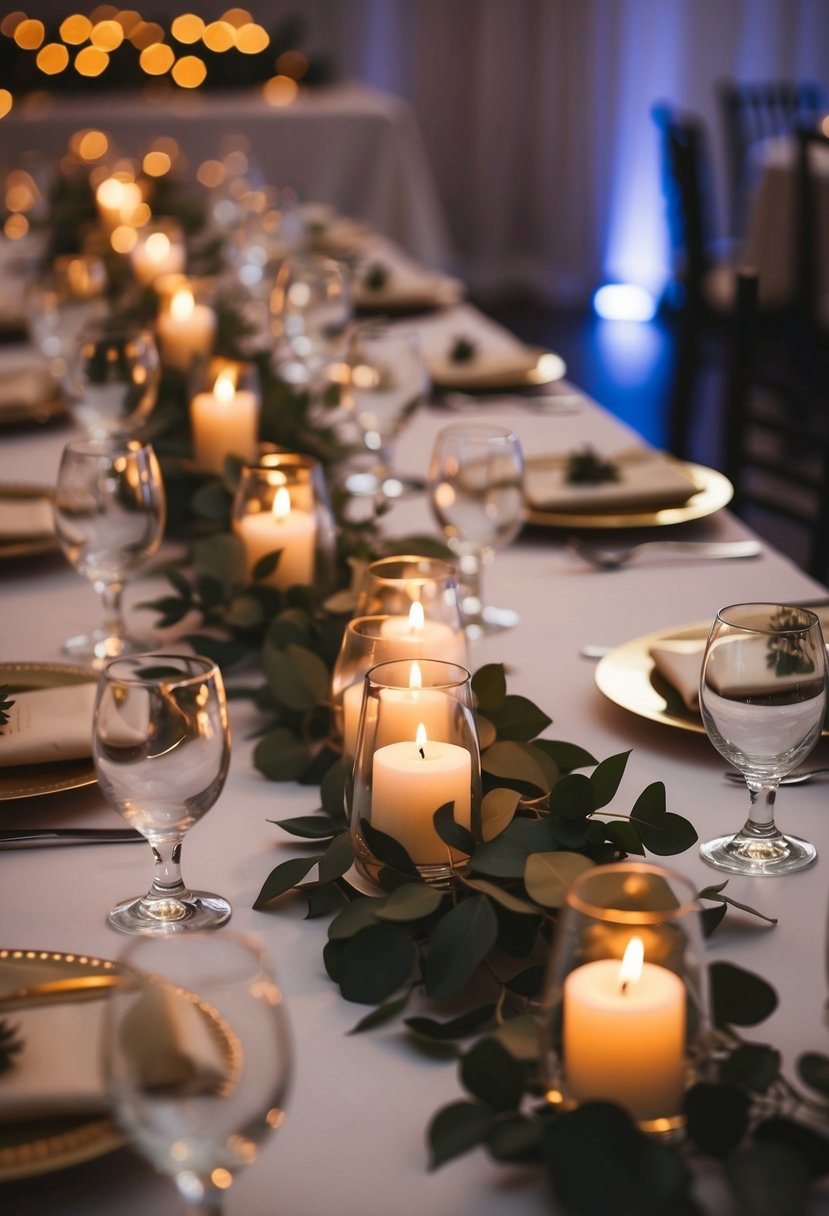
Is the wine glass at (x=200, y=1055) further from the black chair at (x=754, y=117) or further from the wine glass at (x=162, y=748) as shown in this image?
the black chair at (x=754, y=117)

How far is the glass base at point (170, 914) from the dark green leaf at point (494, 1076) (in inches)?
12.0

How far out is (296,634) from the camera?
4.42 ft

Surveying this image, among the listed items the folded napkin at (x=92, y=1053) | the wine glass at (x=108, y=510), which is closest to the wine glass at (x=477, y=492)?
the wine glass at (x=108, y=510)

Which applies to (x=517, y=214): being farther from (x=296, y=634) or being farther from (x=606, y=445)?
(x=296, y=634)

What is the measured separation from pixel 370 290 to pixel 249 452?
1.43 m

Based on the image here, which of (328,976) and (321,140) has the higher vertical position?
(321,140)

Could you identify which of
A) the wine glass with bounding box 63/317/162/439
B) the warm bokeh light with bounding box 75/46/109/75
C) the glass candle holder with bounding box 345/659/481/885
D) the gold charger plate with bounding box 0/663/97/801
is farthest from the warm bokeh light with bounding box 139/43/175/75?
the glass candle holder with bounding box 345/659/481/885

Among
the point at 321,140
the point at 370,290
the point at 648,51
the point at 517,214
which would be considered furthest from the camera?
the point at 517,214

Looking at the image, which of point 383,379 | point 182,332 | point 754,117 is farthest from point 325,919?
point 754,117

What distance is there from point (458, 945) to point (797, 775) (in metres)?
0.48

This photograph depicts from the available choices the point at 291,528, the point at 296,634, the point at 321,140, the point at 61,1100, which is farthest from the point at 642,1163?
the point at 321,140

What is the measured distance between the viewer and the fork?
5.86ft

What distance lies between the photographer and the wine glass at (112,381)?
2055mm

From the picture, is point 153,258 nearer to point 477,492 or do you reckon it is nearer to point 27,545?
point 27,545
